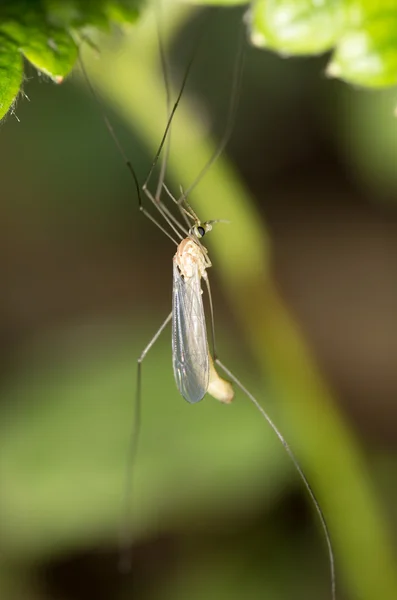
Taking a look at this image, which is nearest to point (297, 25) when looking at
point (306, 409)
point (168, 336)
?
point (306, 409)

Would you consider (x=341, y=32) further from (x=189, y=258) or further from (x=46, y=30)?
(x=189, y=258)

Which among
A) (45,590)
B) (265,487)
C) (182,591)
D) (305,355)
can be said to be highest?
(305,355)

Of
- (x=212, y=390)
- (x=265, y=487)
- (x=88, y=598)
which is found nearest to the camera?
(x=212, y=390)

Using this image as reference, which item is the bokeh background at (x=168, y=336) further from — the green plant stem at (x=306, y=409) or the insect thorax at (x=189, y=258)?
the insect thorax at (x=189, y=258)

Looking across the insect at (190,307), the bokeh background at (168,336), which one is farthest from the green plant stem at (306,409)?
the insect at (190,307)

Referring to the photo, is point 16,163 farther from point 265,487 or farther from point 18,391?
point 265,487

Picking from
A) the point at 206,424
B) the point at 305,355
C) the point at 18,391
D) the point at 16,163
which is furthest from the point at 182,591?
the point at 16,163
